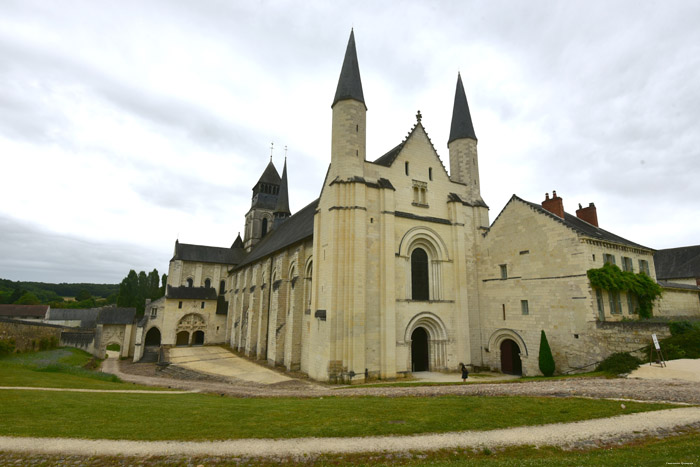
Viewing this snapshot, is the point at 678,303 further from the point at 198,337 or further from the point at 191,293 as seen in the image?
the point at 191,293

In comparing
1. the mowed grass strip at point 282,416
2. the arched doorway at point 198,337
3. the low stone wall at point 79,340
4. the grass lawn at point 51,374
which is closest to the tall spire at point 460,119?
the mowed grass strip at point 282,416

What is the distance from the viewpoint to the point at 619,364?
16266 millimetres

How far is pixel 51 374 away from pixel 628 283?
111 feet

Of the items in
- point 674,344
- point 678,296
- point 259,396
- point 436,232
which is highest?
point 436,232

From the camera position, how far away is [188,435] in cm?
874

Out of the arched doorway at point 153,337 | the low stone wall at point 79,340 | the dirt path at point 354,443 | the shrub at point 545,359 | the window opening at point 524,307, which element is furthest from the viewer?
the arched doorway at point 153,337

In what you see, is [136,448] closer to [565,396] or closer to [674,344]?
[565,396]

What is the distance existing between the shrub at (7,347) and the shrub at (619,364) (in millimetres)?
37146

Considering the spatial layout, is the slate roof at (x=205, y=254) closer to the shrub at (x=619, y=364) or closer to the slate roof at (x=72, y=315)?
the slate roof at (x=72, y=315)

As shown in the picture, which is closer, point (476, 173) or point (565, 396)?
point (565, 396)

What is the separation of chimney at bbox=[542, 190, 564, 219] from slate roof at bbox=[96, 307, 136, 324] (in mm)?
42793

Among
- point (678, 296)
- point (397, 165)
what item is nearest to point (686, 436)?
point (397, 165)

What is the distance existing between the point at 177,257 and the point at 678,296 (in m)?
52.7

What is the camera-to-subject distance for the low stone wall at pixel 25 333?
26062mm
